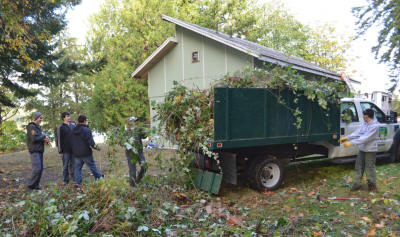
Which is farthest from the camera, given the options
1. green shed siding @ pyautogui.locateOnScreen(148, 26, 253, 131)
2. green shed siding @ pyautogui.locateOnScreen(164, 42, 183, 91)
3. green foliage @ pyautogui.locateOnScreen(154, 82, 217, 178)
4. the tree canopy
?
the tree canopy

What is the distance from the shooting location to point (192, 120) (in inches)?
226

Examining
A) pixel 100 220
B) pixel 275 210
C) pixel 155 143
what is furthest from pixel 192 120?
pixel 100 220

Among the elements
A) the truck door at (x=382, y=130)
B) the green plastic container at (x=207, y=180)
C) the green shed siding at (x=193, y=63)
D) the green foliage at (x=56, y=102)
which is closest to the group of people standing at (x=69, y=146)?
the green plastic container at (x=207, y=180)

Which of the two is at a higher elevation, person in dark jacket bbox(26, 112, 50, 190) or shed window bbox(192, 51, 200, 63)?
shed window bbox(192, 51, 200, 63)

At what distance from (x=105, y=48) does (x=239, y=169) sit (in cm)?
1641

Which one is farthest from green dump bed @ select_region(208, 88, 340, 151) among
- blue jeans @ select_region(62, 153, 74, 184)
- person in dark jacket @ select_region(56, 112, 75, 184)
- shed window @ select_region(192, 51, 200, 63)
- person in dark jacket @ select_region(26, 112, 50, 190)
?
shed window @ select_region(192, 51, 200, 63)

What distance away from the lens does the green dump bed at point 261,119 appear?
5543 mm

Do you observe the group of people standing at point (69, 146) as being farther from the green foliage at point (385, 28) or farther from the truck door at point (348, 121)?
the green foliage at point (385, 28)

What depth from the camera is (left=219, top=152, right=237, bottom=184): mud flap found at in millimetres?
5871

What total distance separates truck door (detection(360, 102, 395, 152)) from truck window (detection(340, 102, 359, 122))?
363 millimetres

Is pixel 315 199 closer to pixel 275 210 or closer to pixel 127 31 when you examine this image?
pixel 275 210

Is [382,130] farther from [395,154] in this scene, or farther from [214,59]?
[214,59]

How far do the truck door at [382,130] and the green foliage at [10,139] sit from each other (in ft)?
67.7

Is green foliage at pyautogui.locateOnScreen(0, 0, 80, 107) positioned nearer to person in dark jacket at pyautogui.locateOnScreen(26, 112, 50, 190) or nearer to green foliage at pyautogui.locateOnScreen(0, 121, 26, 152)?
person in dark jacket at pyautogui.locateOnScreen(26, 112, 50, 190)
